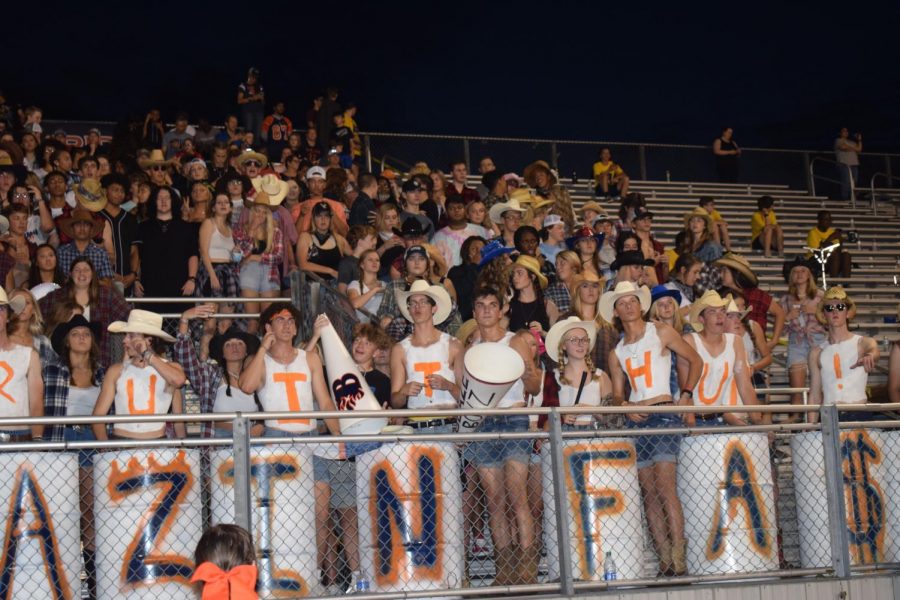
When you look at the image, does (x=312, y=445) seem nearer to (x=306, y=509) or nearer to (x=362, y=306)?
(x=306, y=509)

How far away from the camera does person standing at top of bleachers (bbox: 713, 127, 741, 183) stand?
2091 cm

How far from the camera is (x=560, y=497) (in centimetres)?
727

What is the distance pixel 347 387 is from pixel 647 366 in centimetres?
197

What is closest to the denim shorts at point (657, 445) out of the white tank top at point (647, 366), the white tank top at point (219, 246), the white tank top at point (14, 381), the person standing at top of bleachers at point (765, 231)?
the white tank top at point (647, 366)

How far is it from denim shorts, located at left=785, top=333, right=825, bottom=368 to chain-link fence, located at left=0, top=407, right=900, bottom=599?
3.62 m

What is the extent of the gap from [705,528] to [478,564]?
143cm

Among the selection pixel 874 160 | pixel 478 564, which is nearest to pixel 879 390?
pixel 478 564

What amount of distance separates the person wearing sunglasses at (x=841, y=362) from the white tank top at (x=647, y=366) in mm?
1408

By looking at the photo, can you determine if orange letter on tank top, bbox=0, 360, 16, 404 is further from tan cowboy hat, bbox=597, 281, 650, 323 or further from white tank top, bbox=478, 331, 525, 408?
tan cowboy hat, bbox=597, 281, 650, 323

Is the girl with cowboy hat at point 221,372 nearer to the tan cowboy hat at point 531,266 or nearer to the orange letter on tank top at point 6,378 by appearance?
the orange letter on tank top at point 6,378

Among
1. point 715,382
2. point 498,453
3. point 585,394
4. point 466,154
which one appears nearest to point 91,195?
point 585,394

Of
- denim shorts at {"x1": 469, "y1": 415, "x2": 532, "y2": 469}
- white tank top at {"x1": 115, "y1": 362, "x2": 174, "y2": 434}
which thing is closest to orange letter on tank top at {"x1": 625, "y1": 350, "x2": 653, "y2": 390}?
denim shorts at {"x1": 469, "y1": 415, "x2": 532, "y2": 469}

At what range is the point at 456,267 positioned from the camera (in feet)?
37.1

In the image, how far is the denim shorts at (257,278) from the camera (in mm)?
11234
